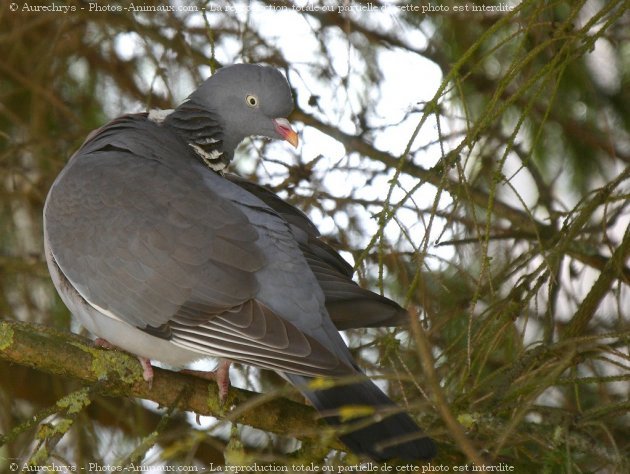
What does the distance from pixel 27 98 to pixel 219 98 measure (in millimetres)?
1648

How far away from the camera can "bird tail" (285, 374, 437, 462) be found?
100 inches

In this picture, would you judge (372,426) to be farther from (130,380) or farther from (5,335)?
(5,335)

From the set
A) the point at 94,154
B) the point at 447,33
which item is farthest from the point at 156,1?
the point at 447,33

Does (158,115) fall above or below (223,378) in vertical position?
above

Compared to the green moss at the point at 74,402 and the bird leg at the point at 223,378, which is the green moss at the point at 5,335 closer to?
the green moss at the point at 74,402

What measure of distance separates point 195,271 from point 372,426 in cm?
83

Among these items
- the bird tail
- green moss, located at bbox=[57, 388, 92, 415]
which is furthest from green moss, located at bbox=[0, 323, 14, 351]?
the bird tail

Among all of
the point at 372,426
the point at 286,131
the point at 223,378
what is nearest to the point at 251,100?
the point at 286,131

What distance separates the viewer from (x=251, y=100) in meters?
3.80

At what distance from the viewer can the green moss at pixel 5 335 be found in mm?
2746

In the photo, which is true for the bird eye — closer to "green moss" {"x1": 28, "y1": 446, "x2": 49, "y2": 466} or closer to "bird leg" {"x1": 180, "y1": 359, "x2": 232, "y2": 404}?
"bird leg" {"x1": 180, "y1": 359, "x2": 232, "y2": 404}

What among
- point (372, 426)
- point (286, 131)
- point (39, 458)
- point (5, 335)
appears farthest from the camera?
point (286, 131)

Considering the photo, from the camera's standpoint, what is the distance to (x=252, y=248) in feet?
10.2

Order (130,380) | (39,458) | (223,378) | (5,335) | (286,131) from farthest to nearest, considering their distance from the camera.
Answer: (286,131)
(223,378)
(130,380)
(5,335)
(39,458)
